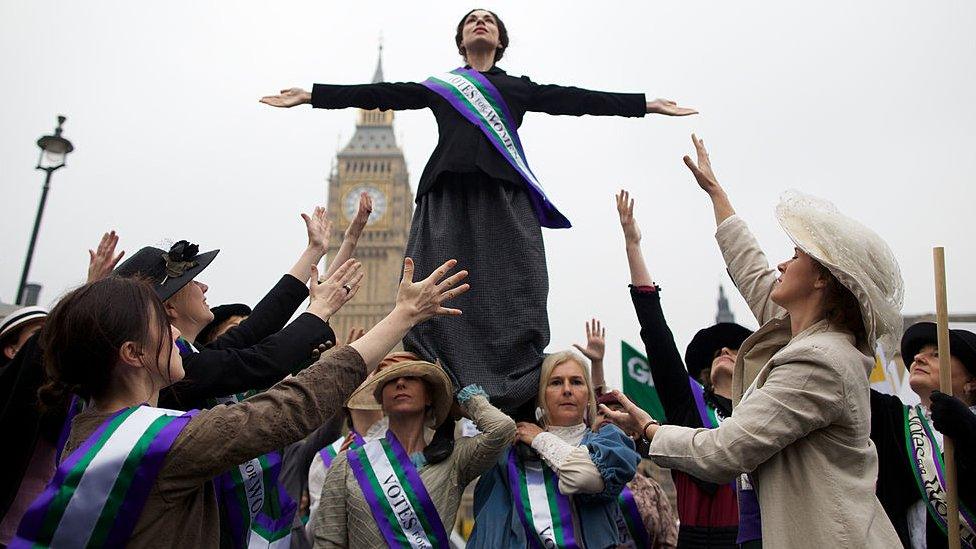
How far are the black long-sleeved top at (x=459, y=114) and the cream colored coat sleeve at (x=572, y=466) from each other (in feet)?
4.32

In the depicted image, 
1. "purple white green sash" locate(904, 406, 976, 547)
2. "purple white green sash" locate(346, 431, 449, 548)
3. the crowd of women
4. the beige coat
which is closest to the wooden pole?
the crowd of women

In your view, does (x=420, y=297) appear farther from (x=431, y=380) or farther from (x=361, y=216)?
(x=361, y=216)

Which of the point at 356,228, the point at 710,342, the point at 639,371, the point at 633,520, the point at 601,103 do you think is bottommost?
the point at 633,520

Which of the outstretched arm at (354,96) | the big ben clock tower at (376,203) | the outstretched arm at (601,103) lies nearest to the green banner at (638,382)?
the outstretched arm at (601,103)

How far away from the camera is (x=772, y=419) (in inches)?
76.8

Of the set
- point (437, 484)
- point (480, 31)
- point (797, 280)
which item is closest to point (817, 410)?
point (797, 280)

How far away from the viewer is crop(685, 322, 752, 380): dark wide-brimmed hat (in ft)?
13.1

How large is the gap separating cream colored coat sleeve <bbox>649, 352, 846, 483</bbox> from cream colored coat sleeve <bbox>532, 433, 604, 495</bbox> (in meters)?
1.07

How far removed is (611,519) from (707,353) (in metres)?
1.30

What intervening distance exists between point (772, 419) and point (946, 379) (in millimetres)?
1059

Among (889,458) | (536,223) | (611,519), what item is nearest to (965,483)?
(889,458)

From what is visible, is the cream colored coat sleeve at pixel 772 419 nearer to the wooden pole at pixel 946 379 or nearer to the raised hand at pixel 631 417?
the raised hand at pixel 631 417

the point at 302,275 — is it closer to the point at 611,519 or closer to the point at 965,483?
the point at 611,519

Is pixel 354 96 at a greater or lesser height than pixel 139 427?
greater
